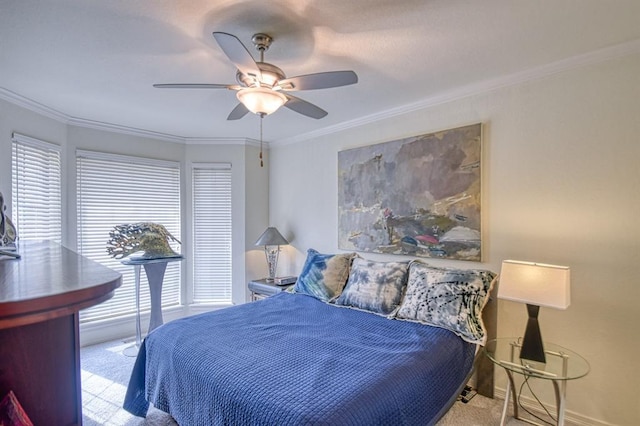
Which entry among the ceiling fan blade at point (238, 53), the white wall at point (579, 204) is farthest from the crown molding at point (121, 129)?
the white wall at point (579, 204)

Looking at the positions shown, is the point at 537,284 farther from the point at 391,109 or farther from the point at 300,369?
the point at 391,109

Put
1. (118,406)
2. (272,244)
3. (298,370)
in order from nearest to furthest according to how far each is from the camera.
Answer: (298,370), (118,406), (272,244)

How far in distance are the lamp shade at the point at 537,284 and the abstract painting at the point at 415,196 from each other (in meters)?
0.53

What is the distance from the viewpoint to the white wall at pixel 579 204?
2.08 m

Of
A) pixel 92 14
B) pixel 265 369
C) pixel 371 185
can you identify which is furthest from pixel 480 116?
pixel 92 14

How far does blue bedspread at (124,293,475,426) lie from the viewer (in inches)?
58.4

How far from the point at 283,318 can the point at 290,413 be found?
1205 mm

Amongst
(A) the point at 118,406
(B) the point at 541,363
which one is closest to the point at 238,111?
(A) the point at 118,406

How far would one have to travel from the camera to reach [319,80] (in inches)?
72.7

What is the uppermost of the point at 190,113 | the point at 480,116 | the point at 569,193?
the point at 190,113

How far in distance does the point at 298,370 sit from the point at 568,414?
1998mm

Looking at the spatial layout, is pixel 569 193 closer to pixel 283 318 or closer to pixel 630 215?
pixel 630 215

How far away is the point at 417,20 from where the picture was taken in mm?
1798

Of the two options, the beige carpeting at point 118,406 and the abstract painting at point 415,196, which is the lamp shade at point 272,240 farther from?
the beige carpeting at point 118,406
